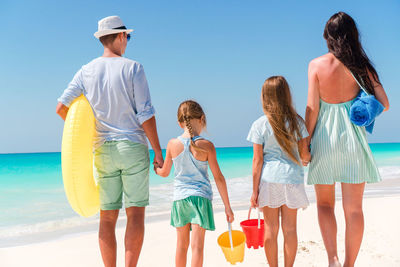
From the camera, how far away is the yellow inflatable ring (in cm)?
256

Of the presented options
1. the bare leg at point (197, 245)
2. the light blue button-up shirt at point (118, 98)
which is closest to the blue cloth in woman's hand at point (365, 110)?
the bare leg at point (197, 245)

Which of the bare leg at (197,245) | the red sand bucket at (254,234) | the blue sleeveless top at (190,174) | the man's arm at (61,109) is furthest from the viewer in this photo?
the red sand bucket at (254,234)

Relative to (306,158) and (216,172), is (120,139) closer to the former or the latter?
(216,172)

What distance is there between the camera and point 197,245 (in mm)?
2568

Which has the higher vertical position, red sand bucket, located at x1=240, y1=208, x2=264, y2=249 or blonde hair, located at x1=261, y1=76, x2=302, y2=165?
blonde hair, located at x1=261, y1=76, x2=302, y2=165

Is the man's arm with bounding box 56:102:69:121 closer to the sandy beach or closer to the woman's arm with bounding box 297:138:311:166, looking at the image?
the woman's arm with bounding box 297:138:311:166

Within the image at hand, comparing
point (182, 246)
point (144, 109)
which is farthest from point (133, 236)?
point (144, 109)

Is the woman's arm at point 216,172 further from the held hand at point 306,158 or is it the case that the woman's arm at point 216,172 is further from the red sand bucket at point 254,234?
the held hand at point 306,158

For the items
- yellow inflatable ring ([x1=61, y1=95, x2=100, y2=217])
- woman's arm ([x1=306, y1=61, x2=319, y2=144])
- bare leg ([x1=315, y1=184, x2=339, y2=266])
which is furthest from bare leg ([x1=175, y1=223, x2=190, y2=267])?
woman's arm ([x1=306, y1=61, x2=319, y2=144])

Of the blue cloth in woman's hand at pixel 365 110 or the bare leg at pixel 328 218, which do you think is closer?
the blue cloth in woman's hand at pixel 365 110

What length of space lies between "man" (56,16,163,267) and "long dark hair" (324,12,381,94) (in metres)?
1.57

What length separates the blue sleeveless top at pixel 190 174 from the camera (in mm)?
2668

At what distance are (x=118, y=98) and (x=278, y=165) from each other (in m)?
1.35

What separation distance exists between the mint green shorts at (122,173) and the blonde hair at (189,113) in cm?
38
